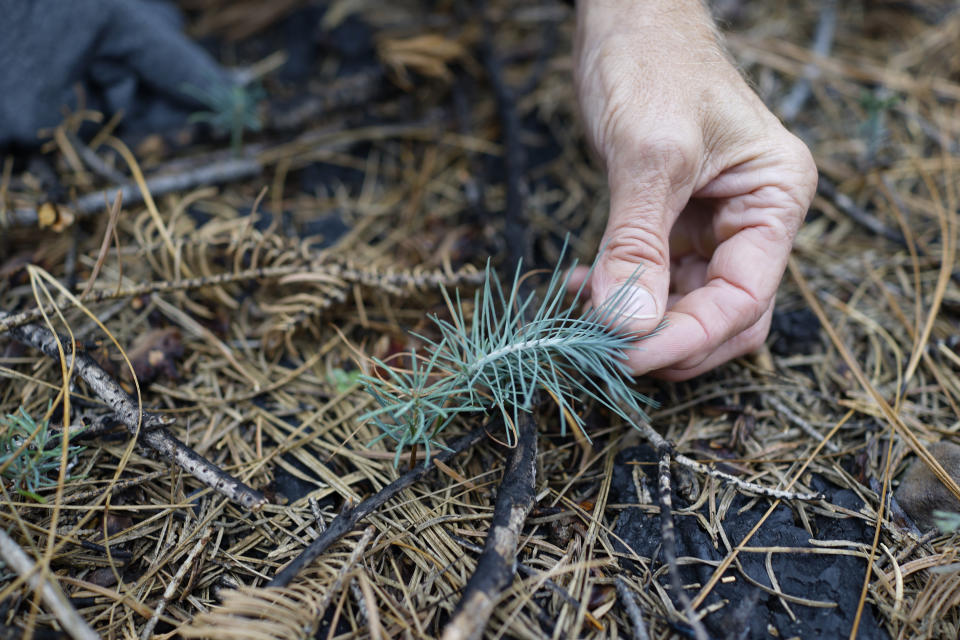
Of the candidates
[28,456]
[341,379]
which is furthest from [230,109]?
[28,456]

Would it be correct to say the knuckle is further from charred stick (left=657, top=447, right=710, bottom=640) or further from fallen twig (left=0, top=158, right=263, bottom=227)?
fallen twig (left=0, top=158, right=263, bottom=227)

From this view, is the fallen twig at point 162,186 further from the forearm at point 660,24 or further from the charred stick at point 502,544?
the charred stick at point 502,544

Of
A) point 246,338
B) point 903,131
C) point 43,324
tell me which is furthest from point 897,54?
point 43,324

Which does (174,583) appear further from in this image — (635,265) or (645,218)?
(645,218)

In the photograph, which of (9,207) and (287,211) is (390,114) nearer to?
(287,211)

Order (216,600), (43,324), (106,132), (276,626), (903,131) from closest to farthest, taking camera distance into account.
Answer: (276,626)
(216,600)
(43,324)
(106,132)
(903,131)

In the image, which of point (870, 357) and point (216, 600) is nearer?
point (216, 600)

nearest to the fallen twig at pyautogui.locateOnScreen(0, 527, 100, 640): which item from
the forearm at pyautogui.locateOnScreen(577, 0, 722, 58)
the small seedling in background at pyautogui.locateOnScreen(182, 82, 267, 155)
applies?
the small seedling in background at pyautogui.locateOnScreen(182, 82, 267, 155)
